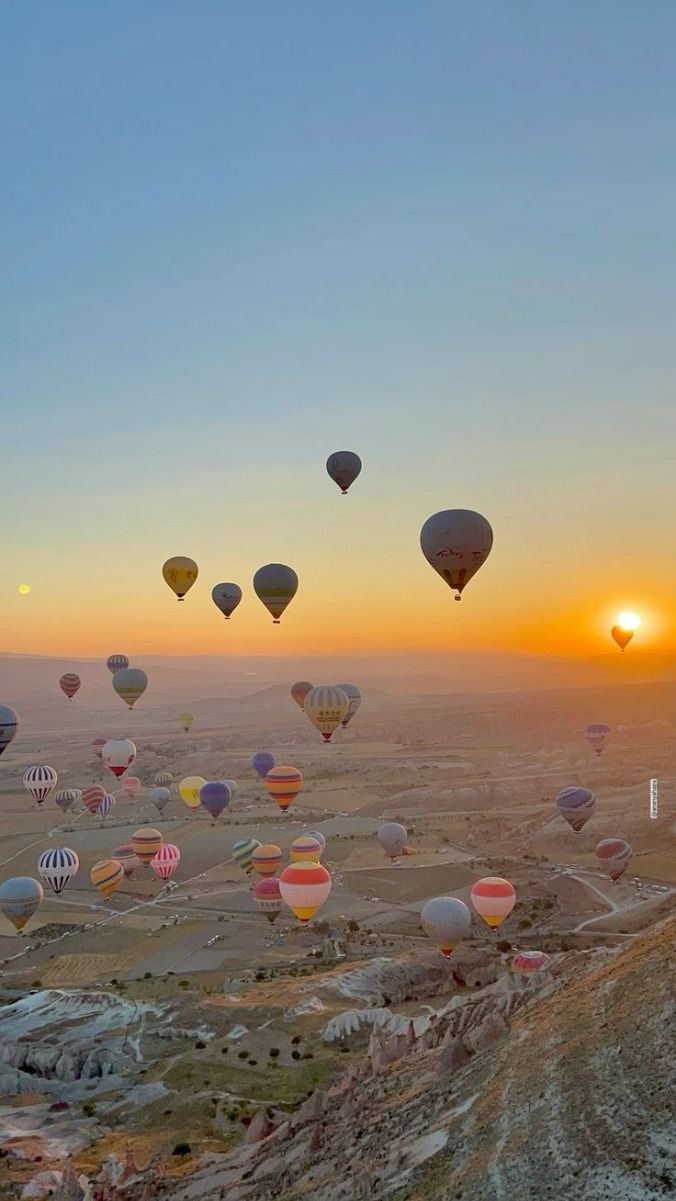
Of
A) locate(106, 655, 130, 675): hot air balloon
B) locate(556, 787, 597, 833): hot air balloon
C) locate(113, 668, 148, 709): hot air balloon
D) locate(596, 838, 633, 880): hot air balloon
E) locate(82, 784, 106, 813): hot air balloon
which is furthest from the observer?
locate(106, 655, 130, 675): hot air balloon

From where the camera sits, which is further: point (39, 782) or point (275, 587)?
point (39, 782)

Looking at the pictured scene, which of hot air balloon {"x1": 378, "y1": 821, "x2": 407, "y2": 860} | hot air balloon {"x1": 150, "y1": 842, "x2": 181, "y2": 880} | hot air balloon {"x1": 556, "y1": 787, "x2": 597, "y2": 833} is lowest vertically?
hot air balloon {"x1": 150, "y1": 842, "x2": 181, "y2": 880}

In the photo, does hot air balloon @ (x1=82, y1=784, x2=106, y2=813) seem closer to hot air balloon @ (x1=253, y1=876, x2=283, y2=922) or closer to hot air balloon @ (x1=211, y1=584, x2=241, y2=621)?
hot air balloon @ (x1=211, y1=584, x2=241, y2=621)

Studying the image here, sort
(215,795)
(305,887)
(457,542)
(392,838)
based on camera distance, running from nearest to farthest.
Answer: (457,542), (305,887), (215,795), (392,838)

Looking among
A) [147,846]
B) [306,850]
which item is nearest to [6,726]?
[147,846]

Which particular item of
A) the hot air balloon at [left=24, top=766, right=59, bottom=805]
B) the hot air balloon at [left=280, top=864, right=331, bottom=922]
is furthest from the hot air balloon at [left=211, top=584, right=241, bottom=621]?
the hot air balloon at [left=280, top=864, right=331, bottom=922]

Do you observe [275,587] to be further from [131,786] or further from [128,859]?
[131,786]

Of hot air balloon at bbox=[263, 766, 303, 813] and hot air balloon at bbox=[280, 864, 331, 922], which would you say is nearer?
hot air balloon at bbox=[280, 864, 331, 922]

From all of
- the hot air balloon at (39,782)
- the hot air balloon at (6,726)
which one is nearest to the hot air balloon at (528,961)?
the hot air balloon at (6,726)
